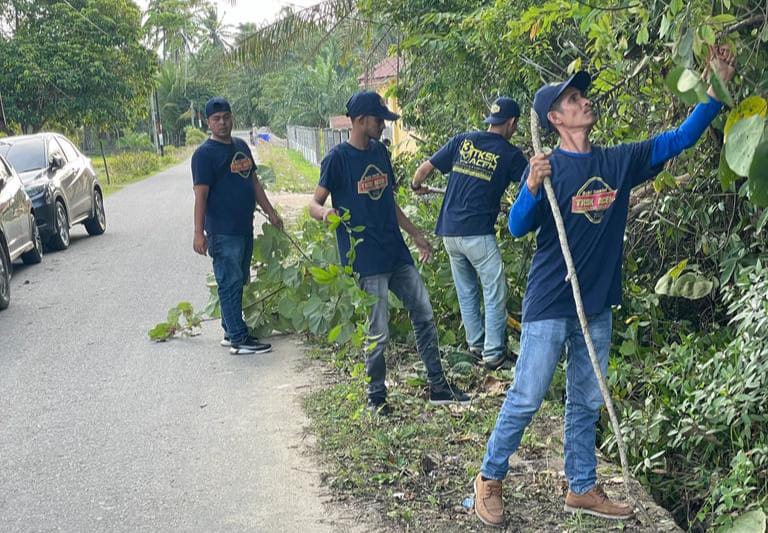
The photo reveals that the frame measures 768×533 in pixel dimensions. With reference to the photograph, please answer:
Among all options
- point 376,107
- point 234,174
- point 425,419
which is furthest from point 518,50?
point 425,419

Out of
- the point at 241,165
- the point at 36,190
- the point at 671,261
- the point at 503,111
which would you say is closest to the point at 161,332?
the point at 241,165

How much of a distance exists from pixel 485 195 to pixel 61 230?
9082 millimetres

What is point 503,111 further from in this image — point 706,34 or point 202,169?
point 706,34

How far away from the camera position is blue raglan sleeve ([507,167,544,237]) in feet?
13.4

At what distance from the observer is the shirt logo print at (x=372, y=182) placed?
5996mm

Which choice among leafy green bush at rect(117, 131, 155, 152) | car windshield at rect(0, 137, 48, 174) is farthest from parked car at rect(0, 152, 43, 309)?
leafy green bush at rect(117, 131, 155, 152)

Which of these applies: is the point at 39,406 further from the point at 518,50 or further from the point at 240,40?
the point at 240,40

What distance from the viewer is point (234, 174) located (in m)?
7.56

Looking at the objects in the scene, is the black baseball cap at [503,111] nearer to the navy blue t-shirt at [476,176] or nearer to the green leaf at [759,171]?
the navy blue t-shirt at [476,176]

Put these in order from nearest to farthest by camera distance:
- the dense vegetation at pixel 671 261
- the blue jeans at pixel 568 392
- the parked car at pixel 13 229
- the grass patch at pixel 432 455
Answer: the dense vegetation at pixel 671 261
the blue jeans at pixel 568 392
the grass patch at pixel 432 455
the parked car at pixel 13 229

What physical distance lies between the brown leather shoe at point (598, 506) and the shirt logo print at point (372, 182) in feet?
7.83

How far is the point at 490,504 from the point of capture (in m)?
4.40

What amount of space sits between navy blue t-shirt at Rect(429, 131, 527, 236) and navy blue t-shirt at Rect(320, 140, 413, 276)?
0.96 meters

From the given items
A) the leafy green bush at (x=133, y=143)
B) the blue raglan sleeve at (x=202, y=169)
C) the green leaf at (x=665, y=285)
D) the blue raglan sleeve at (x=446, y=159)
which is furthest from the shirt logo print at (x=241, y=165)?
the leafy green bush at (x=133, y=143)
